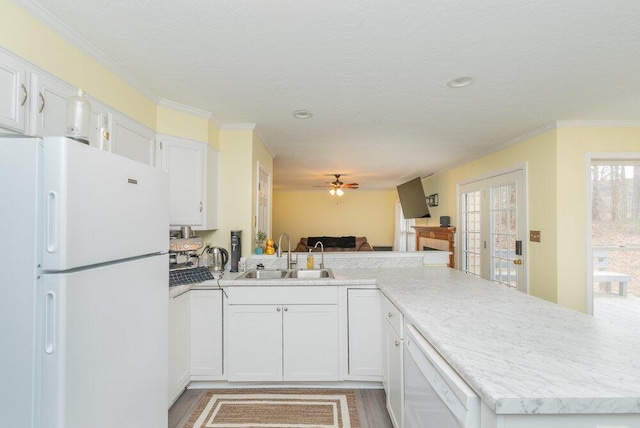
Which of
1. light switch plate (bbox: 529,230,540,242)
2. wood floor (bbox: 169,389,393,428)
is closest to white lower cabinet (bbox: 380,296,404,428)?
wood floor (bbox: 169,389,393,428)

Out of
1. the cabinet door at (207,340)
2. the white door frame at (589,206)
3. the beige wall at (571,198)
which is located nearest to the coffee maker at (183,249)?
the cabinet door at (207,340)

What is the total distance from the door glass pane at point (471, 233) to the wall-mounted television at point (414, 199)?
149 cm

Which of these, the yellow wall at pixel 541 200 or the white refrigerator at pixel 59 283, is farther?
the yellow wall at pixel 541 200

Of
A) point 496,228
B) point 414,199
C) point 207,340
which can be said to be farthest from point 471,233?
point 207,340

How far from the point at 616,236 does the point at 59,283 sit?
429 centimetres

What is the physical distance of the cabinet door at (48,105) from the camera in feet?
4.82

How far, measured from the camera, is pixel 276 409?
2.27 meters

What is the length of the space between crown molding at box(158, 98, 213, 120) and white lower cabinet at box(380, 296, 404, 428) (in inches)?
83.0

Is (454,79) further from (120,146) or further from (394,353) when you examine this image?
(120,146)

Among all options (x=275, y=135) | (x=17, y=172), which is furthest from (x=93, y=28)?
(x=275, y=135)

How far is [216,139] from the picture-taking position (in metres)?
3.12

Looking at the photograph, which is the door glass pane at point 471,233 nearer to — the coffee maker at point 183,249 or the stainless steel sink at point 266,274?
the stainless steel sink at point 266,274

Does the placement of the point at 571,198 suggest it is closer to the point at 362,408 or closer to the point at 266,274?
the point at 362,408

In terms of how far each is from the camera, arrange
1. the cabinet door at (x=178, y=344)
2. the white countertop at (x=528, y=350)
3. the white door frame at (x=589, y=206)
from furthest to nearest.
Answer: the white door frame at (x=589, y=206), the cabinet door at (x=178, y=344), the white countertop at (x=528, y=350)
